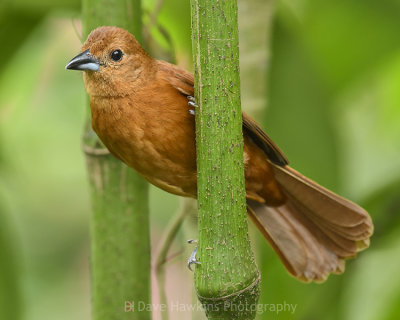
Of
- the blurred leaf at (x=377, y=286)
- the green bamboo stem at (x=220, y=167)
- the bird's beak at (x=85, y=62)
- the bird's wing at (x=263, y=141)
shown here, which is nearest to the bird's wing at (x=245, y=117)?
→ the bird's wing at (x=263, y=141)

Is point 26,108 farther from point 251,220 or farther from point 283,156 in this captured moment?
point 283,156

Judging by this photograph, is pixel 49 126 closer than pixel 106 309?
No

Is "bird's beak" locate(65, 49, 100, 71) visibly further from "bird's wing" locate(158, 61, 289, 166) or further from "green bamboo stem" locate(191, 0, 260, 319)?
"green bamboo stem" locate(191, 0, 260, 319)

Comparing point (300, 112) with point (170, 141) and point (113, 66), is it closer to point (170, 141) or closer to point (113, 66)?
point (170, 141)

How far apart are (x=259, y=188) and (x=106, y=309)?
86 cm

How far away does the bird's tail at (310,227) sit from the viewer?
2.45 metres

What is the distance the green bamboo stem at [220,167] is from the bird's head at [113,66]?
0.67 metres

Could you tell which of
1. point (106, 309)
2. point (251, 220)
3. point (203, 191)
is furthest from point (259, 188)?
point (203, 191)

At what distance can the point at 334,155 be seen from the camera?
2459mm

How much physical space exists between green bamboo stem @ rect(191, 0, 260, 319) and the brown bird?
1.84ft

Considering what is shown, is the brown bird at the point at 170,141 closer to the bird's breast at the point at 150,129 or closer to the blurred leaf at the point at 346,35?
the bird's breast at the point at 150,129

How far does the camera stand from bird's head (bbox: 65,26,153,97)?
2.21 m

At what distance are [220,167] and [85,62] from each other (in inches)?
32.2

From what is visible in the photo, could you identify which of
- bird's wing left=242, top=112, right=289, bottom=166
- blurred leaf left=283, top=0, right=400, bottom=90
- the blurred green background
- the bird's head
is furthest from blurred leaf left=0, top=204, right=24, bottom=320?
blurred leaf left=283, top=0, right=400, bottom=90
